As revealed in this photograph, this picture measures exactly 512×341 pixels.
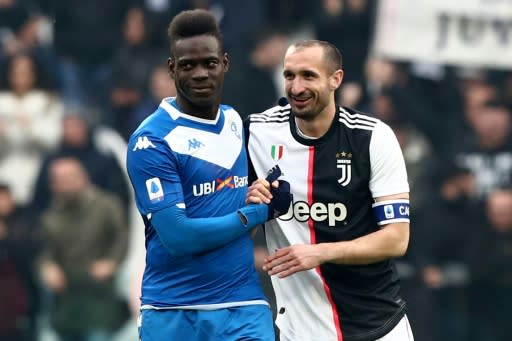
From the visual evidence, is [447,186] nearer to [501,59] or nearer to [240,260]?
[501,59]

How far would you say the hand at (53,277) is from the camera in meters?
10.5

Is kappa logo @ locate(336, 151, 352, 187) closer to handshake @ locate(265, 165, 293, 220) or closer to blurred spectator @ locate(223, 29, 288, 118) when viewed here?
handshake @ locate(265, 165, 293, 220)

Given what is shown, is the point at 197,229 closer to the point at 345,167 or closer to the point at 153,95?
the point at 345,167

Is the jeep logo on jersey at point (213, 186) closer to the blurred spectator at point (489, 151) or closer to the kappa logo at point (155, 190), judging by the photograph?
the kappa logo at point (155, 190)

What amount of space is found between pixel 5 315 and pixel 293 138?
5519mm

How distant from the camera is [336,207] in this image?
575cm

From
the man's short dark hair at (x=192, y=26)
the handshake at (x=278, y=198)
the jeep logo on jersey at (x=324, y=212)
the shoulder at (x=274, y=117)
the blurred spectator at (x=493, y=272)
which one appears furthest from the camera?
the blurred spectator at (x=493, y=272)

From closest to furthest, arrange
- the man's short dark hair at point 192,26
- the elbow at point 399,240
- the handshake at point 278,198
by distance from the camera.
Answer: the man's short dark hair at point 192,26, the handshake at point 278,198, the elbow at point 399,240

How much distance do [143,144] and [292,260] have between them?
34.5 inches

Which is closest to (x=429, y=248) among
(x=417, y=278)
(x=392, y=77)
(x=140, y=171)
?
(x=417, y=278)

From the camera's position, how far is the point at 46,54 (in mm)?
10625

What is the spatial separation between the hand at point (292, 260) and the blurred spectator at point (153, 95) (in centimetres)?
519

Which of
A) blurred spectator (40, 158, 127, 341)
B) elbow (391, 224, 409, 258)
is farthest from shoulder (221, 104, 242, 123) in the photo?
blurred spectator (40, 158, 127, 341)

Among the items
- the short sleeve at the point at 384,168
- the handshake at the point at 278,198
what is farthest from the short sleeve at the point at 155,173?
the short sleeve at the point at 384,168
